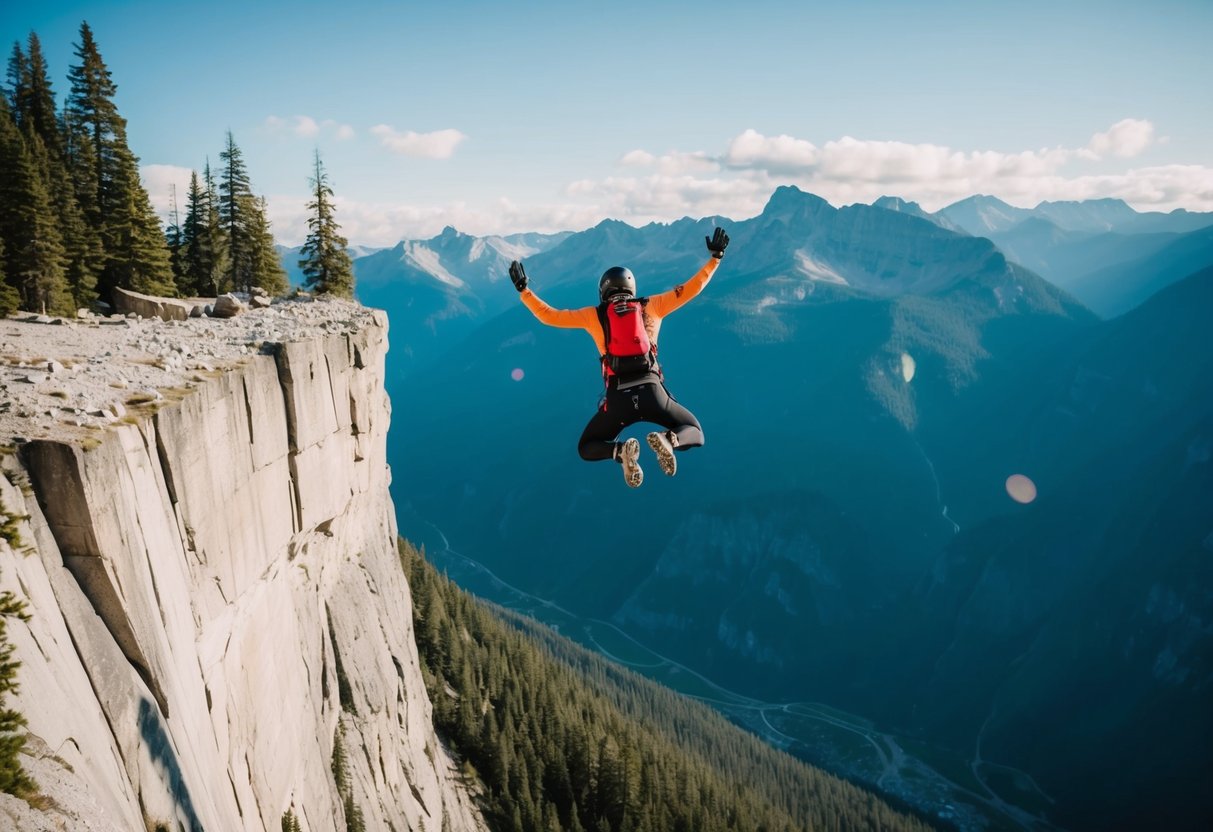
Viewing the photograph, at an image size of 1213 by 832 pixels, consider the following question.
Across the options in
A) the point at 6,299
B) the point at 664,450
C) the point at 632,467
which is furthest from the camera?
the point at 6,299

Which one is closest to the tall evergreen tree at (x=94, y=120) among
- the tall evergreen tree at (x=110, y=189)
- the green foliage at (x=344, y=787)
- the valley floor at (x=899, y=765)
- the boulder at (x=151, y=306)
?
the tall evergreen tree at (x=110, y=189)

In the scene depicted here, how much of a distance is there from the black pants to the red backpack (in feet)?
1.45

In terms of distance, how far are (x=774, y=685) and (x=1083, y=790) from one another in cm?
7274

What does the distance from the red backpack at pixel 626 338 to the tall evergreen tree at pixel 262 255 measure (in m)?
44.3

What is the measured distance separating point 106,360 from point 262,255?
39333 millimetres

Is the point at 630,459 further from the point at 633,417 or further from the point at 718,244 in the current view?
the point at 718,244

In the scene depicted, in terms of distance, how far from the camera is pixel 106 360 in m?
18.7

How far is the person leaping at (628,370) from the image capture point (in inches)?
626

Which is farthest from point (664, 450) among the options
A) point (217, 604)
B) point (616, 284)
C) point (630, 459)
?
point (217, 604)

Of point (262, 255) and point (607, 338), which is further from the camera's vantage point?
point (262, 255)

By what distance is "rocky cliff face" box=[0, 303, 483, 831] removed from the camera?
1113 cm

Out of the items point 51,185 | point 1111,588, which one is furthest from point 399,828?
point 1111,588

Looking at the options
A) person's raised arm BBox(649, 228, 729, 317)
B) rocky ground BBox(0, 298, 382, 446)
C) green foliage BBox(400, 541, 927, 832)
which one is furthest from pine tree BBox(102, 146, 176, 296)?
person's raised arm BBox(649, 228, 729, 317)

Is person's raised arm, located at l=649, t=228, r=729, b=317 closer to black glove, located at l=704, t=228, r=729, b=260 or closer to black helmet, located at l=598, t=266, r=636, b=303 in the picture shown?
black glove, located at l=704, t=228, r=729, b=260
